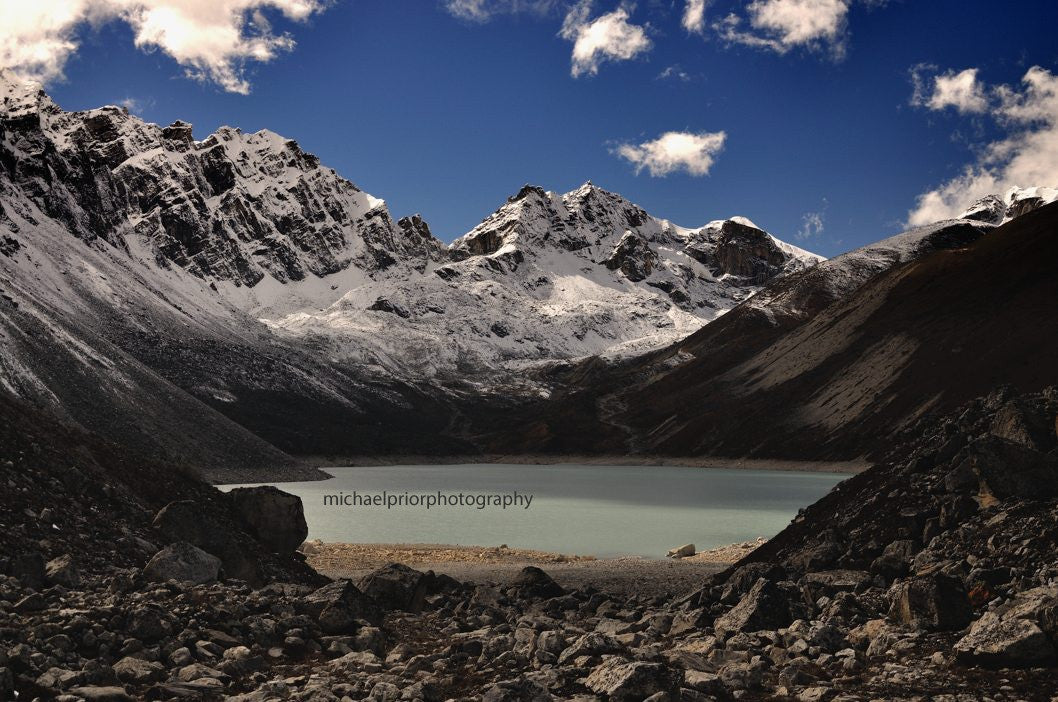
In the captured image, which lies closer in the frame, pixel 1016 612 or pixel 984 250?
pixel 1016 612

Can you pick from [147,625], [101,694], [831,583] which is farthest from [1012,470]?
[101,694]

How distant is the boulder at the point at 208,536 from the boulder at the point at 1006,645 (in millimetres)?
16359

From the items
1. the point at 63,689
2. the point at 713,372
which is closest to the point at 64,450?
the point at 63,689

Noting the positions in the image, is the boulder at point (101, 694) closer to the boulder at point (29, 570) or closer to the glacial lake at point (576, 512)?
the boulder at point (29, 570)

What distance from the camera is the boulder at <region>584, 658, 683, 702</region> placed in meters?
12.1

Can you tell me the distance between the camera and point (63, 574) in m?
16.5

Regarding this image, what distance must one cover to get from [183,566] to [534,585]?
9.37m

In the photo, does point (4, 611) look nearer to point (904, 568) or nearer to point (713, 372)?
point (904, 568)

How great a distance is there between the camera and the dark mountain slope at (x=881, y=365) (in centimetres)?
11899

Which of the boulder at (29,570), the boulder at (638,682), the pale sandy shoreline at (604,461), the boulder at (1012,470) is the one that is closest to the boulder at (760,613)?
the boulder at (638,682)

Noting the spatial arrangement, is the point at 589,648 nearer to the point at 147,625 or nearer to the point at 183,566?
the point at 147,625

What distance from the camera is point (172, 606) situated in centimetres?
1555

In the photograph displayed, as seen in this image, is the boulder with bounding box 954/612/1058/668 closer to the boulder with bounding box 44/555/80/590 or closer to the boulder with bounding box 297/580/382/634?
the boulder with bounding box 297/580/382/634

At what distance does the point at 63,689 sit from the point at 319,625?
A: 5410mm
